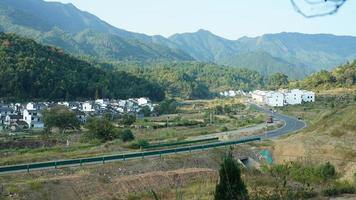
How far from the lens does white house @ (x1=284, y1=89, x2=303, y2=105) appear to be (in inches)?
3403

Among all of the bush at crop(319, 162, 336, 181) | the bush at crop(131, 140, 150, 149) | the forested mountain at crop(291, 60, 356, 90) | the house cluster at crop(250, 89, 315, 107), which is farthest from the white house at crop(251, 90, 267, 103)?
the bush at crop(319, 162, 336, 181)

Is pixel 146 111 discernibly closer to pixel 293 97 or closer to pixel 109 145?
pixel 293 97

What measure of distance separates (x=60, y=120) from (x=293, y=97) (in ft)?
164

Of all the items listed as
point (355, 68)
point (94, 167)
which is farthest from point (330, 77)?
point (94, 167)

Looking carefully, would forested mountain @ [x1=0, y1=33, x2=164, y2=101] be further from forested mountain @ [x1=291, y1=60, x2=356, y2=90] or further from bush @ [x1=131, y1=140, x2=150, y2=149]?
bush @ [x1=131, y1=140, x2=150, y2=149]

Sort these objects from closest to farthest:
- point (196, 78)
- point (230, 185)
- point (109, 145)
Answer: point (230, 185) → point (109, 145) → point (196, 78)

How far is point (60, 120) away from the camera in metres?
53.1

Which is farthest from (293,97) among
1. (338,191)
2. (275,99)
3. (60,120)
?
(338,191)

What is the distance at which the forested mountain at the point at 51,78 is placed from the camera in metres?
80.1

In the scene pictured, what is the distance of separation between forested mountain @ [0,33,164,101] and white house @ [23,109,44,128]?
1591 cm

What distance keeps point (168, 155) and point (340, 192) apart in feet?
53.3

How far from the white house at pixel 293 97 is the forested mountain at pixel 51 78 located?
29.2 metres

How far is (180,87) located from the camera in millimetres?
124438

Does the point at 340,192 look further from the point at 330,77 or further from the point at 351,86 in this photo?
the point at 330,77
